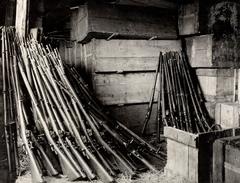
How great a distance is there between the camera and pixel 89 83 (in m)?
5.64

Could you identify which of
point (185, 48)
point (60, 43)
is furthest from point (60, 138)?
point (60, 43)

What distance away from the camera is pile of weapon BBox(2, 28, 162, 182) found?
3.74 m

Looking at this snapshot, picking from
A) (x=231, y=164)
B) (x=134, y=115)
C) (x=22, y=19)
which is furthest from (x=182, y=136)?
(x=22, y=19)

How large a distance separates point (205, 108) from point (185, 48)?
4.21ft

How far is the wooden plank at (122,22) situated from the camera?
17.0 feet

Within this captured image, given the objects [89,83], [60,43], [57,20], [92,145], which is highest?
[57,20]

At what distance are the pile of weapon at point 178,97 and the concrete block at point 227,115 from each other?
21cm

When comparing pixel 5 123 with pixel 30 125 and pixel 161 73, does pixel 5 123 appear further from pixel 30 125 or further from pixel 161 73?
pixel 161 73

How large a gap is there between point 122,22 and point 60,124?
2.28 m

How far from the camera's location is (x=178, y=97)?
5.56 meters

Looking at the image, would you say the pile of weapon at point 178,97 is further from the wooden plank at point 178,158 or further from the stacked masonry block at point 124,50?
the wooden plank at point 178,158

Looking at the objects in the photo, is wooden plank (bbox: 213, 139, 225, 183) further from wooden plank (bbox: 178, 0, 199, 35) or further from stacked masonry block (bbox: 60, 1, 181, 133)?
wooden plank (bbox: 178, 0, 199, 35)

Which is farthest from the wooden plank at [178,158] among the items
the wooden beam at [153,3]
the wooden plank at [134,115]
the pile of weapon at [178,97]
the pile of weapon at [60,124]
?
the wooden beam at [153,3]

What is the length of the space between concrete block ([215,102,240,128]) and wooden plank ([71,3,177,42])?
5.49 feet
